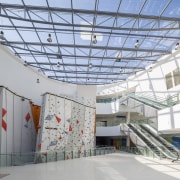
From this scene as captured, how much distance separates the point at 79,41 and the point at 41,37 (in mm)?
2954

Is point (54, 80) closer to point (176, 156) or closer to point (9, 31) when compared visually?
point (9, 31)

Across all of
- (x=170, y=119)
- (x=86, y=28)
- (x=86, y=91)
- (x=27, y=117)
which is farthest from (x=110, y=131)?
(x=86, y=28)

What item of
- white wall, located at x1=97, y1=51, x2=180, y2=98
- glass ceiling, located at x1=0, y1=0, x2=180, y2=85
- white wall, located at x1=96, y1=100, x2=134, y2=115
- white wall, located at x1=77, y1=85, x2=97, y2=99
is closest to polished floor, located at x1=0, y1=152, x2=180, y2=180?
glass ceiling, located at x1=0, y1=0, x2=180, y2=85

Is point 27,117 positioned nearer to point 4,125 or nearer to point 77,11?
point 4,125

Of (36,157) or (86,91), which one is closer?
(36,157)

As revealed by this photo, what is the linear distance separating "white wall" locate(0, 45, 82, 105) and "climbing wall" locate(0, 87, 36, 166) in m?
1.75

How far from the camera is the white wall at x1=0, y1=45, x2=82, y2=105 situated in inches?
646

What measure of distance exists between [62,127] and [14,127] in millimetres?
4157

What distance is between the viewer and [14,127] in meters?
15.3

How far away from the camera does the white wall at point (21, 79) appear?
16417 mm

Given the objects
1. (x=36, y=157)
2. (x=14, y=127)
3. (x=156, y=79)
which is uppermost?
(x=156, y=79)

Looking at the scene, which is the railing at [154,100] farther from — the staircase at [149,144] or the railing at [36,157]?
the railing at [36,157]

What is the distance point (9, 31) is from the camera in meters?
16.6

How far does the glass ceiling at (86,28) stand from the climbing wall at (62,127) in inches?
178
